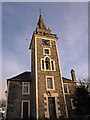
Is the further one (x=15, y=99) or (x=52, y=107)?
(x=15, y=99)

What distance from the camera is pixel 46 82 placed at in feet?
55.2

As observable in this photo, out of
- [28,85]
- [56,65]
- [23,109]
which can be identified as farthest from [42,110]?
[56,65]

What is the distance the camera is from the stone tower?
49.1ft

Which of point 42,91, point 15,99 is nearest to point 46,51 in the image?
Result: point 42,91

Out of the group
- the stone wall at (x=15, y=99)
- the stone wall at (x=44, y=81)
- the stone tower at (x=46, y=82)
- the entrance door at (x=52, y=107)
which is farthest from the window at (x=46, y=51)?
the entrance door at (x=52, y=107)

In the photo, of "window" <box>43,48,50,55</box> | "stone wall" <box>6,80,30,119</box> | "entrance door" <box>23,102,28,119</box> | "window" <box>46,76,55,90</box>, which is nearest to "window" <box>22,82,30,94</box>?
"stone wall" <box>6,80,30,119</box>

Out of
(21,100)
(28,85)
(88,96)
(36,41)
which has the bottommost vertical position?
(21,100)

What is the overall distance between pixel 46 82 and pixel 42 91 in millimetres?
1603

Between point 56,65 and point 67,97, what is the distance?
6063 mm

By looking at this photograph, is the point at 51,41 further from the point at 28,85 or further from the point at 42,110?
the point at 42,110

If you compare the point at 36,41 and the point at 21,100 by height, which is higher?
the point at 36,41

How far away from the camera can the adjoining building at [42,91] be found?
15172 mm

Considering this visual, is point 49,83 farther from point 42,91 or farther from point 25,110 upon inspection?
point 25,110

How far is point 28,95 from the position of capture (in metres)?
17.8
